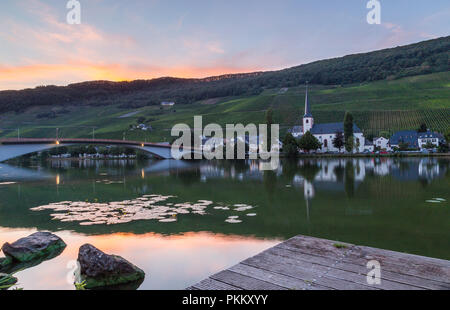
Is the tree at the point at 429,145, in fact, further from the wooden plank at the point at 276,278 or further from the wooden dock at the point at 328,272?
the wooden plank at the point at 276,278

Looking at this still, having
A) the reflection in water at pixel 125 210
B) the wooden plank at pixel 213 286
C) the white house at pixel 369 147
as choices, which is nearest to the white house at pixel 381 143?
the white house at pixel 369 147

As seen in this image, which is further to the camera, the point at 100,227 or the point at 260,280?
the point at 100,227

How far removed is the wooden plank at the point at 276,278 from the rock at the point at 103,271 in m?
3.25

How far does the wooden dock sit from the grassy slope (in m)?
122

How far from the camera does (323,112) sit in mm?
141250

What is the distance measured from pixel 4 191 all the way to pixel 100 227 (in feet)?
65.2

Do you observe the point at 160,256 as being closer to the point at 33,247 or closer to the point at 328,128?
the point at 33,247

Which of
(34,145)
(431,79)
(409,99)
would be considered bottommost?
(34,145)

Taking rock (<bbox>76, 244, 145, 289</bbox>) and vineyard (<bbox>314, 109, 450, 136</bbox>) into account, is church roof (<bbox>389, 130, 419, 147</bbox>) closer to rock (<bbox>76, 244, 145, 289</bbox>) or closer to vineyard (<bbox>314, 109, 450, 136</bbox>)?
vineyard (<bbox>314, 109, 450, 136</bbox>)

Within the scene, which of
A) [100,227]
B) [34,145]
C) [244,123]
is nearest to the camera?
[100,227]

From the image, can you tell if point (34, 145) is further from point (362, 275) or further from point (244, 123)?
point (244, 123)

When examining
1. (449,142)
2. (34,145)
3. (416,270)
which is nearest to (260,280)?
(416,270)

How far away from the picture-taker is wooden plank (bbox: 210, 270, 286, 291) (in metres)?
6.45

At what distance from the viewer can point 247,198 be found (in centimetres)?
2253
